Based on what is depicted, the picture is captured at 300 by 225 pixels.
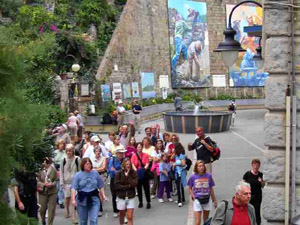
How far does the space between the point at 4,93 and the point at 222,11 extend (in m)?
41.2

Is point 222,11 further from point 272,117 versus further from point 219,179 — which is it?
point 272,117

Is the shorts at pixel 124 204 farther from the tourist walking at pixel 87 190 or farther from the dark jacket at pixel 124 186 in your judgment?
the tourist walking at pixel 87 190

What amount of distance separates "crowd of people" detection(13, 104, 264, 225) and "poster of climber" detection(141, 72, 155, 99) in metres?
21.7

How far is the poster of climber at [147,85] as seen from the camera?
115ft

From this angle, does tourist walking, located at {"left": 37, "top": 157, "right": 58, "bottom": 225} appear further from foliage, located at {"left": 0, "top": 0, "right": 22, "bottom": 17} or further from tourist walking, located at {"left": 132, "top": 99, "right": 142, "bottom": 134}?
foliage, located at {"left": 0, "top": 0, "right": 22, "bottom": 17}

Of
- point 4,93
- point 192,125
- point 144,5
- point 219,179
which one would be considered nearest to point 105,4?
point 144,5

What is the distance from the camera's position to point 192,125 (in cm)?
2333

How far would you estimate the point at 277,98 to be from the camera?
21.0 ft

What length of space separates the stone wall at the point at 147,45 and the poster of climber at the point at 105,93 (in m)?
1.25

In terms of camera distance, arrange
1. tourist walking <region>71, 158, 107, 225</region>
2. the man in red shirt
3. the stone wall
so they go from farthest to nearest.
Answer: the stone wall < tourist walking <region>71, 158, 107, 225</region> < the man in red shirt

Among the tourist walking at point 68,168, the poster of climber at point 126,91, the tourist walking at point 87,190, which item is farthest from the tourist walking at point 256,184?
the poster of climber at point 126,91

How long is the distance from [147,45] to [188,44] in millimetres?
5113

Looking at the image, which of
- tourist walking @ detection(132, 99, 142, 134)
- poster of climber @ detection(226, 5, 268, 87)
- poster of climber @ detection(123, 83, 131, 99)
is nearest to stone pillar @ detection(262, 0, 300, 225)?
tourist walking @ detection(132, 99, 142, 134)

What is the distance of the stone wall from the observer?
31812 mm
